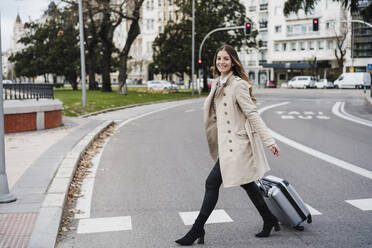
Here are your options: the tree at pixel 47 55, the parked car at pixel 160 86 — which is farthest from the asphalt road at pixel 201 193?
the tree at pixel 47 55

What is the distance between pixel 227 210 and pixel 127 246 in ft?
4.95

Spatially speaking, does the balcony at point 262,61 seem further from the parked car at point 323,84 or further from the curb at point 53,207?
the curb at point 53,207

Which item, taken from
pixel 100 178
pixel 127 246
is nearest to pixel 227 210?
pixel 127 246

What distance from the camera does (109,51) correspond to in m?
42.2

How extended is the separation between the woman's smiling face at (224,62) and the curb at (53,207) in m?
2.09

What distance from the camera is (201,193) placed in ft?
21.3

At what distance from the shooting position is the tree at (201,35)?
48094 millimetres

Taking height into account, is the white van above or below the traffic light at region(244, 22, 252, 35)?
below

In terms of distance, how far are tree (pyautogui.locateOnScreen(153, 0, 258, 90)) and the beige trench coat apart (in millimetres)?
43780

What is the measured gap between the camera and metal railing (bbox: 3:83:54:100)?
13.6m

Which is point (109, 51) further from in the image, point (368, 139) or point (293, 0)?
point (368, 139)

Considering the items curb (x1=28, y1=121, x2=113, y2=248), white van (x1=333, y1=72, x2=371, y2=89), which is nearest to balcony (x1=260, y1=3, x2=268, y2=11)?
white van (x1=333, y1=72, x2=371, y2=89)

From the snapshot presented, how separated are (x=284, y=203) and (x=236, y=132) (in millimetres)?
913

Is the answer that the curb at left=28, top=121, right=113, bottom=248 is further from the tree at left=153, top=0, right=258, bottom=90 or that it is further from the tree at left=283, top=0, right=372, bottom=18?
the tree at left=153, top=0, right=258, bottom=90
